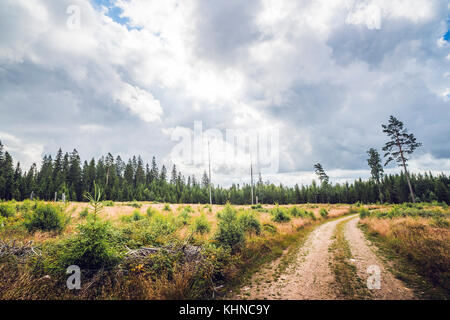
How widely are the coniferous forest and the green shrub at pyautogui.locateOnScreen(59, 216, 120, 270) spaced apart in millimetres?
47269

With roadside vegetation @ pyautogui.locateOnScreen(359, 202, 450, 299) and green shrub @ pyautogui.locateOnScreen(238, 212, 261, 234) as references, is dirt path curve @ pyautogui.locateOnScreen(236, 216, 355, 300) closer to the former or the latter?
roadside vegetation @ pyautogui.locateOnScreen(359, 202, 450, 299)

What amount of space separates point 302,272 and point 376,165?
79.2m

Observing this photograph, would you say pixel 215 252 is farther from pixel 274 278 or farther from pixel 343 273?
pixel 343 273

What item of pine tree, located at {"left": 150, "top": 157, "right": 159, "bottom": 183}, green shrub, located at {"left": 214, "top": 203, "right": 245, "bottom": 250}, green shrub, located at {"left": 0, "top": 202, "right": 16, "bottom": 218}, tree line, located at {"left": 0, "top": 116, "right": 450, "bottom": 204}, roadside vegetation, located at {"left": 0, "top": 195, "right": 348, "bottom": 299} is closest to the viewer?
roadside vegetation, located at {"left": 0, "top": 195, "right": 348, "bottom": 299}

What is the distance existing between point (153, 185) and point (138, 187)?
6.42m

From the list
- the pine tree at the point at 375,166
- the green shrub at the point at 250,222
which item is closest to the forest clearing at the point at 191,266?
the green shrub at the point at 250,222

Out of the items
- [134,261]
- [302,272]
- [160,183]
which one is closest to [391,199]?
[302,272]

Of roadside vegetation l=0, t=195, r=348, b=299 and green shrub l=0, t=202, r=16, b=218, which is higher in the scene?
green shrub l=0, t=202, r=16, b=218

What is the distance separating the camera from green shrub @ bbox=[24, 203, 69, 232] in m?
8.76

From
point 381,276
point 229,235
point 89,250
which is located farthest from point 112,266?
point 381,276

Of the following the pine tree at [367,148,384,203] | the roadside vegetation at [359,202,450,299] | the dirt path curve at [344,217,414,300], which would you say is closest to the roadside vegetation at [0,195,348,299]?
the dirt path curve at [344,217,414,300]

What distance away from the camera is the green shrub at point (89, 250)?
476 centimetres

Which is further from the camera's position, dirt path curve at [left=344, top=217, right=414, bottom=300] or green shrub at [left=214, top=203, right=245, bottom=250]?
green shrub at [left=214, top=203, right=245, bottom=250]

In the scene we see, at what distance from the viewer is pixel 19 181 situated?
162 feet
